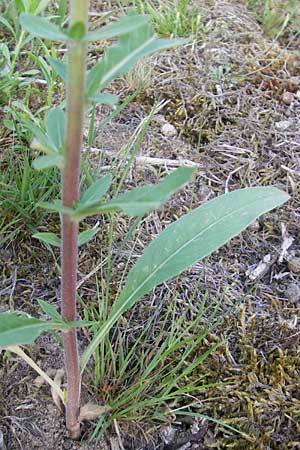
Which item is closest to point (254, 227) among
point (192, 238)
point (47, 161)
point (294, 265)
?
point (294, 265)

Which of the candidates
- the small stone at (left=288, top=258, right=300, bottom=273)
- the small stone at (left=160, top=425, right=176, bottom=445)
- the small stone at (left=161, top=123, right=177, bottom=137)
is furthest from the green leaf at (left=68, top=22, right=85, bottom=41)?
the small stone at (left=161, top=123, right=177, bottom=137)

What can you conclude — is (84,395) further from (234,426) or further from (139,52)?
(139,52)

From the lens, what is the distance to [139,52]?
0.74 m

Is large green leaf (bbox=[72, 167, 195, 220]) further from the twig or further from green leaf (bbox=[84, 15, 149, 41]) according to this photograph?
the twig

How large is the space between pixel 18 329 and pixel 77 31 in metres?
0.43

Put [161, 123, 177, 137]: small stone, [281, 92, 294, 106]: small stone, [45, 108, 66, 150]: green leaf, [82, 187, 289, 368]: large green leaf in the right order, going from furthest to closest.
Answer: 1. [281, 92, 294, 106]: small stone
2. [161, 123, 177, 137]: small stone
3. [82, 187, 289, 368]: large green leaf
4. [45, 108, 66, 150]: green leaf

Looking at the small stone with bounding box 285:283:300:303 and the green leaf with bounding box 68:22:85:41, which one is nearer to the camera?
the green leaf with bounding box 68:22:85:41

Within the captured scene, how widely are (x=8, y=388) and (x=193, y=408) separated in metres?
0.36

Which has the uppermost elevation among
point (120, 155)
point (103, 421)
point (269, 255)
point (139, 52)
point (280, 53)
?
point (139, 52)

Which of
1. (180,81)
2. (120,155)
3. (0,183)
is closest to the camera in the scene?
(0,183)

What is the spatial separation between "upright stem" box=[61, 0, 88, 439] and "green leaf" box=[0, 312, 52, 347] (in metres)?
0.07

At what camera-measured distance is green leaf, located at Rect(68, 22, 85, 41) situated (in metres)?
0.65

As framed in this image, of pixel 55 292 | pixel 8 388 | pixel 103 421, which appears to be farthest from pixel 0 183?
pixel 103 421

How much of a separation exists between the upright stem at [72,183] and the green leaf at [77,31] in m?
0.02
